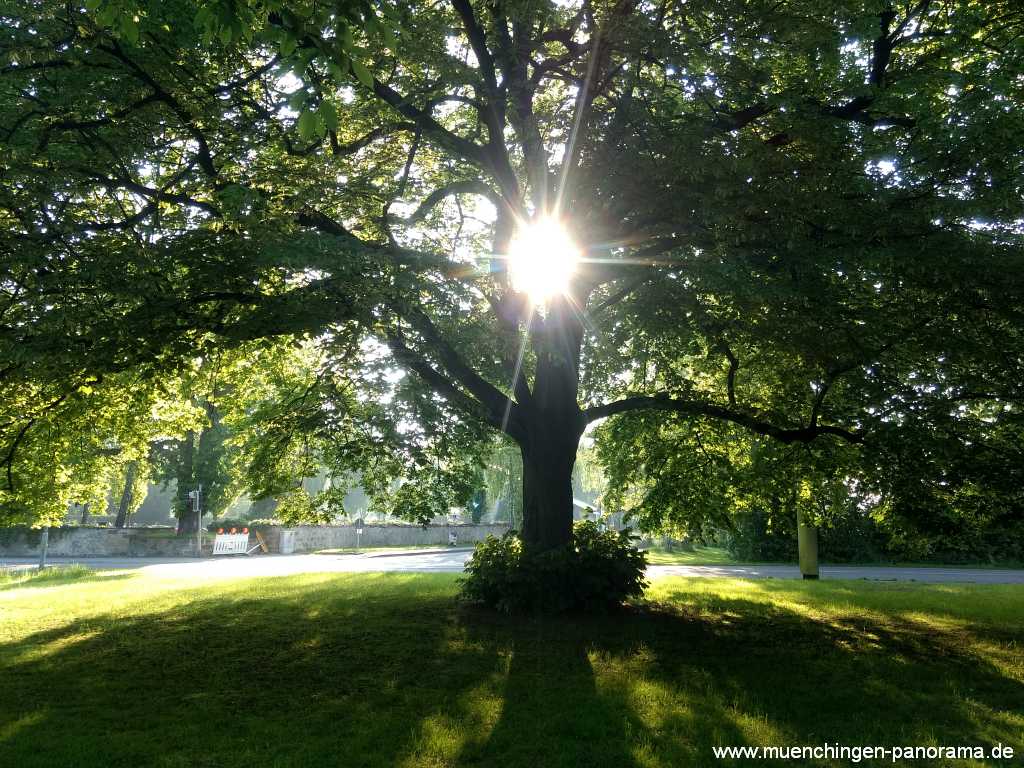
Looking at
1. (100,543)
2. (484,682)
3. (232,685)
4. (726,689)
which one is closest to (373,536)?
(100,543)

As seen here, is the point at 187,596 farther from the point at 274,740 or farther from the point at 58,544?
the point at 58,544

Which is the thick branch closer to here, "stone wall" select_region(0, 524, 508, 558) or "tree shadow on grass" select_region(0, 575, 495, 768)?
"tree shadow on grass" select_region(0, 575, 495, 768)

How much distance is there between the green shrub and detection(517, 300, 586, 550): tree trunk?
0.40m

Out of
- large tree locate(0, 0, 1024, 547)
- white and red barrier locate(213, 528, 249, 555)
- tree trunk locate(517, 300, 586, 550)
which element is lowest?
white and red barrier locate(213, 528, 249, 555)

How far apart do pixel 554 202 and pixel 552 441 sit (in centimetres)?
427

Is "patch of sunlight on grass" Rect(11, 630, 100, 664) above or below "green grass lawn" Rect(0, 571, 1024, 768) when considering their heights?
below

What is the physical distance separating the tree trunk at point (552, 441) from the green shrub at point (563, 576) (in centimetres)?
40

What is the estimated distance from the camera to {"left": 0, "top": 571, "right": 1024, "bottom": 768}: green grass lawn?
5711 millimetres

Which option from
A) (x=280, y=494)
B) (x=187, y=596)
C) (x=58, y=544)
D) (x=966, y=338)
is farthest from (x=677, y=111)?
(x=58, y=544)

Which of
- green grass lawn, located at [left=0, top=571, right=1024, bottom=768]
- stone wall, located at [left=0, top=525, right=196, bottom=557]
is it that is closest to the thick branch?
green grass lawn, located at [left=0, top=571, right=1024, bottom=768]

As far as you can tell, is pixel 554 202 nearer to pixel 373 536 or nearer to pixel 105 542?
pixel 105 542

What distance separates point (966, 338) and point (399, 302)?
8638 millimetres

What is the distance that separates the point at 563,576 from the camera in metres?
11.4

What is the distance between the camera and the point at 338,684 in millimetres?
7609
